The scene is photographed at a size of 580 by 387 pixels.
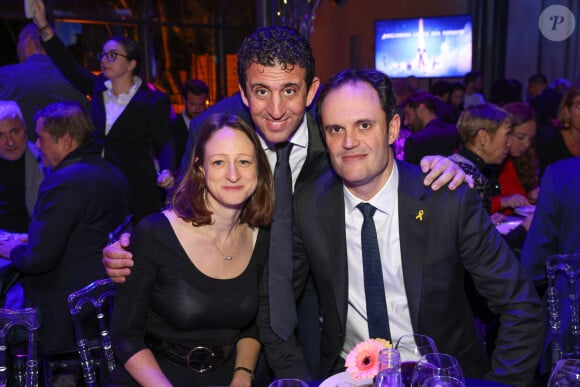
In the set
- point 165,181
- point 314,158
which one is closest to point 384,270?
point 314,158

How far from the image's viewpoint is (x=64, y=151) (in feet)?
10.1

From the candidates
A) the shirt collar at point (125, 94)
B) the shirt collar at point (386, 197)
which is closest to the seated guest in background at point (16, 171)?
the shirt collar at point (125, 94)

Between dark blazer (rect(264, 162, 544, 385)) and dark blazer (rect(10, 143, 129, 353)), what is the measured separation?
4.28ft

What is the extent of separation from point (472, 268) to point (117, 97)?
2802 mm

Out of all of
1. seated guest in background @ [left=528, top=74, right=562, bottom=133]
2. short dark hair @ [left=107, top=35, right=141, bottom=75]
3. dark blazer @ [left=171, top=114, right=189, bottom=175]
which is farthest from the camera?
seated guest in background @ [left=528, top=74, right=562, bottom=133]

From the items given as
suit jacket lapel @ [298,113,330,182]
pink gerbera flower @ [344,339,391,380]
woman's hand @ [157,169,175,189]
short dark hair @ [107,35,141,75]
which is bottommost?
pink gerbera flower @ [344,339,391,380]

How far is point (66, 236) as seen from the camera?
9.39 feet

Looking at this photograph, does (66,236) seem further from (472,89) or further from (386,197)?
(472,89)

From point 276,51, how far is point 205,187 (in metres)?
0.55

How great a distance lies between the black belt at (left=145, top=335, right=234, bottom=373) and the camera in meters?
2.02

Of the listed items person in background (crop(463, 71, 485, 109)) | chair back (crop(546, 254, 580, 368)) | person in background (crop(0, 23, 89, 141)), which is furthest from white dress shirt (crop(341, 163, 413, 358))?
person in background (crop(463, 71, 485, 109))

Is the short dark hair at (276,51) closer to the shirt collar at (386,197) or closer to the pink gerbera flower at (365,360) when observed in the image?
the shirt collar at (386,197)

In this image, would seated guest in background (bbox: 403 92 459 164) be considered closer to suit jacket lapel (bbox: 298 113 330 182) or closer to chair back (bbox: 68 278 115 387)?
suit jacket lapel (bbox: 298 113 330 182)

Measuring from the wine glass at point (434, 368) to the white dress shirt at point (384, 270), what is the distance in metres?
0.71
